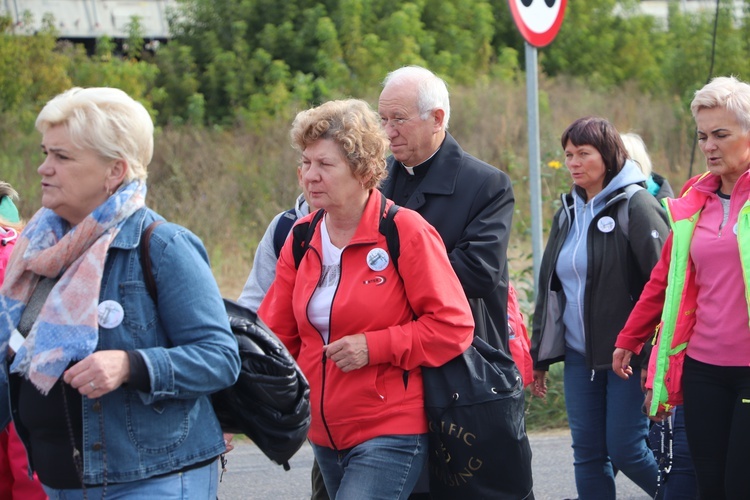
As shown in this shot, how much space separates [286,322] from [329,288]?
29 cm

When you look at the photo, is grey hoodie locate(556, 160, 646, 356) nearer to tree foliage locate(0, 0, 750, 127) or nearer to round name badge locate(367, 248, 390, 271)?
round name badge locate(367, 248, 390, 271)

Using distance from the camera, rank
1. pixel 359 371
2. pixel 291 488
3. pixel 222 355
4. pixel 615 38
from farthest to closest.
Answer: pixel 615 38, pixel 291 488, pixel 359 371, pixel 222 355

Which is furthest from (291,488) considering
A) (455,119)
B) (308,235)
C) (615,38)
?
(615,38)

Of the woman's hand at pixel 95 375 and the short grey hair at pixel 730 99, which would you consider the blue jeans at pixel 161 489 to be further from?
the short grey hair at pixel 730 99

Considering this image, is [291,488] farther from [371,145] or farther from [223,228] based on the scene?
[223,228]

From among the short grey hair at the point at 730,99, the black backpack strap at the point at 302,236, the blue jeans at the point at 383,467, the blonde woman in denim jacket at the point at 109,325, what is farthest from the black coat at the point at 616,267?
the blonde woman in denim jacket at the point at 109,325

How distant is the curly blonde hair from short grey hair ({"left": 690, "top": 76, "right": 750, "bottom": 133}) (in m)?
1.29

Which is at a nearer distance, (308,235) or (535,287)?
(308,235)

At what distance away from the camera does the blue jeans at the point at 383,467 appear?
3.53 m

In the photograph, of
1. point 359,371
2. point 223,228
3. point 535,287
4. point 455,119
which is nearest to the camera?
point 359,371

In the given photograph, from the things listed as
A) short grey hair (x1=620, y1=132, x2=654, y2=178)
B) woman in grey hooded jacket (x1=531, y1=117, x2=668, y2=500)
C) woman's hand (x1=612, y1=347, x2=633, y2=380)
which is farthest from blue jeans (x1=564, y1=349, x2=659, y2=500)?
short grey hair (x1=620, y1=132, x2=654, y2=178)

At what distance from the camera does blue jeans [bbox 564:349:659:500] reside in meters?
4.91

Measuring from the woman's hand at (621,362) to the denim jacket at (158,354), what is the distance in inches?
86.6

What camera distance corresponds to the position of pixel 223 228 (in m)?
13.1
